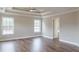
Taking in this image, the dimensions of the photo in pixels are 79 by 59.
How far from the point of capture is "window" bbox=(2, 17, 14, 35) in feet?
6.44

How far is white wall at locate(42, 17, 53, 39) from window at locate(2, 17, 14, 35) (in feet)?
2.20

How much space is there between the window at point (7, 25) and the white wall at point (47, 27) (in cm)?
67

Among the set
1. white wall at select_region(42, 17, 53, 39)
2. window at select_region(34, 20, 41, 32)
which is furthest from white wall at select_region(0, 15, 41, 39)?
white wall at select_region(42, 17, 53, 39)

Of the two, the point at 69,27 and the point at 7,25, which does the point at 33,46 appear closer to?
the point at 7,25

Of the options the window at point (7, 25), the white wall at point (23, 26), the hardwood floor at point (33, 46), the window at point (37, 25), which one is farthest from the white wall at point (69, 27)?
the window at point (7, 25)

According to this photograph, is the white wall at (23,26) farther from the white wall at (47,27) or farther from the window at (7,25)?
the white wall at (47,27)

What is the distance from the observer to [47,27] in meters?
2.14

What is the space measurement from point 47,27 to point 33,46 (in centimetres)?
51

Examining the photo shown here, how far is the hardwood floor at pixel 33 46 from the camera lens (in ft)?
6.36

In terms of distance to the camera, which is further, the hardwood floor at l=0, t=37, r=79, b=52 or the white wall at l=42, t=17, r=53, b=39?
the white wall at l=42, t=17, r=53, b=39

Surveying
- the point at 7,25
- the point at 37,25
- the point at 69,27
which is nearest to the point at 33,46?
the point at 37,25

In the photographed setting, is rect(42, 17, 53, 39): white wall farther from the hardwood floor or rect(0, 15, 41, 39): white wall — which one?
rect(0, 15, 41, 39): white wall
